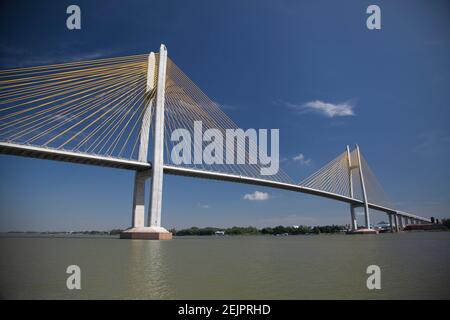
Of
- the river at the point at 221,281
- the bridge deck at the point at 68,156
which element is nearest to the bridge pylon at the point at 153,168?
the bridge deck at the point at 68,156

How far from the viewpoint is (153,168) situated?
100 ft

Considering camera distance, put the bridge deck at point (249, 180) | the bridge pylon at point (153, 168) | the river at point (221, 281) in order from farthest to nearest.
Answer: the bridge deck at point (249, 180) < the bridge pylon at point (153, 168) < the river at point (221, 281)

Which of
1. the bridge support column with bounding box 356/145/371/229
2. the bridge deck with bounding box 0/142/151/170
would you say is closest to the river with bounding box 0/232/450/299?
the bridge deck with bounding box 0/142/151/170

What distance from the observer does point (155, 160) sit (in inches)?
1197

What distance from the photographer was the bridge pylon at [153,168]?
99.1 ft

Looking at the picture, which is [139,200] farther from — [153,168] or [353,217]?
[353,217]

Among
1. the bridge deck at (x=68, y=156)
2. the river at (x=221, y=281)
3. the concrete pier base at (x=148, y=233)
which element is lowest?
the river at (x=221, y=281)

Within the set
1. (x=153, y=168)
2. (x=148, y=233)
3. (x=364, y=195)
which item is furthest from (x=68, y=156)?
(x=364, y=195)

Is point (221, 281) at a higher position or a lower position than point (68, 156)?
lower

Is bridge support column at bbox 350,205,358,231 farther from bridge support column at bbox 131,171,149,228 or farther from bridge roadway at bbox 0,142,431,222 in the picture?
bridge support column at bbox 131,171,149,228

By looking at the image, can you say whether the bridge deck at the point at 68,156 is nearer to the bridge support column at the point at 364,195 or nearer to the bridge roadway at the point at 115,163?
the bridge roadway at the point at 115,163
